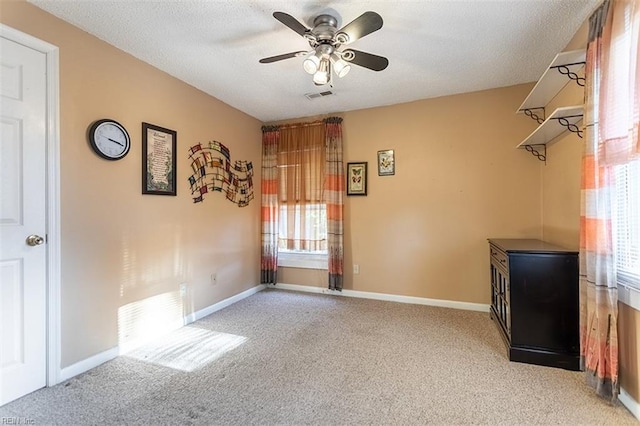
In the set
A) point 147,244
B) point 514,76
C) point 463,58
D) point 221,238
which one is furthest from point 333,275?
point 514,76

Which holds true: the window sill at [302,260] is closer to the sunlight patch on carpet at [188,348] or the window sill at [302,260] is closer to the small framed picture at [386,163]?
the small framed picture at [386,163]

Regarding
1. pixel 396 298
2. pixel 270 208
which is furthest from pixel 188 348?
pixel 396 298

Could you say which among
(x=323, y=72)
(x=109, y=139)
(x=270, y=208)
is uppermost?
(x=323, y=72)

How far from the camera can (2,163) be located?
1.74 m

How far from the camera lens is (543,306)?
2100 millimetres

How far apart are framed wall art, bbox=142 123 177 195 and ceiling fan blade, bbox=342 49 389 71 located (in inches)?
74.1

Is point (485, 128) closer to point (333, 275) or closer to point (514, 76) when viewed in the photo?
point (514, 76)

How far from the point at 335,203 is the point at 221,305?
6.39ft

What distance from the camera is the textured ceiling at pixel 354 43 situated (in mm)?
1905

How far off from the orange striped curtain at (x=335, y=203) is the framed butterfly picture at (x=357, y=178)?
11 cm

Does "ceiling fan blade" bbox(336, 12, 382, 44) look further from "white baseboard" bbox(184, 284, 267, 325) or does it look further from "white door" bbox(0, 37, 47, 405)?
"white baseboard" bbox(184, 284, 267, 325)

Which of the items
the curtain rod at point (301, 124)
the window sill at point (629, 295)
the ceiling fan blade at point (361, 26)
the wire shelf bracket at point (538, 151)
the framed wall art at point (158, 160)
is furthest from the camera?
the curtain rod at point (301, 124)

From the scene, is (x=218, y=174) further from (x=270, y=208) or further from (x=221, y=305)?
(x=221, y=305)

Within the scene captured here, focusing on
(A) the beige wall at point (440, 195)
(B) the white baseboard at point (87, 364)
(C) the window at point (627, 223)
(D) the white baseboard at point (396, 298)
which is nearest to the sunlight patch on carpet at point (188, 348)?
(B) the white baseboard at point (87, 364)
